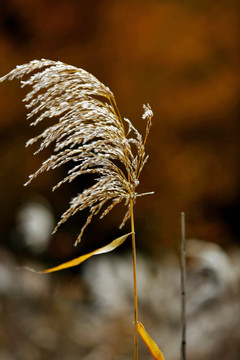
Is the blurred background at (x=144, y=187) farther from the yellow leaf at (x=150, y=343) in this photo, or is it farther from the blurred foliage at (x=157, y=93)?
the yellow leaf at (x=150, y=343)

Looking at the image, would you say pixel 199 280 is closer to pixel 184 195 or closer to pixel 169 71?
pixel 184 195

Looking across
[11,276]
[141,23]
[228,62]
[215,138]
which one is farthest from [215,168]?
[11,276]

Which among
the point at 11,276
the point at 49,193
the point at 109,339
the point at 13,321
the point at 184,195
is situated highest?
the point at 49,193

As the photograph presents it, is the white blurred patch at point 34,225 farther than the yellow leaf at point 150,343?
Yes

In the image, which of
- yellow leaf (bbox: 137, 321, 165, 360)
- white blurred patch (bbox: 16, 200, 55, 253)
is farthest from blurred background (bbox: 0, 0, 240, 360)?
yellow leaf (bbox: 137, 321, 165, 360)

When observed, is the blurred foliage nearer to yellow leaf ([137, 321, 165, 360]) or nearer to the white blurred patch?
the white blurred patch

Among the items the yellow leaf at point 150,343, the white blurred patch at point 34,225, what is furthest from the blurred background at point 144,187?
the yellow leaf at point 150,343

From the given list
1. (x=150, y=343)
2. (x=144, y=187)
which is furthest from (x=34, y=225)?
(x=150, y=343)

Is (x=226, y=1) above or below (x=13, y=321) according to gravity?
above
